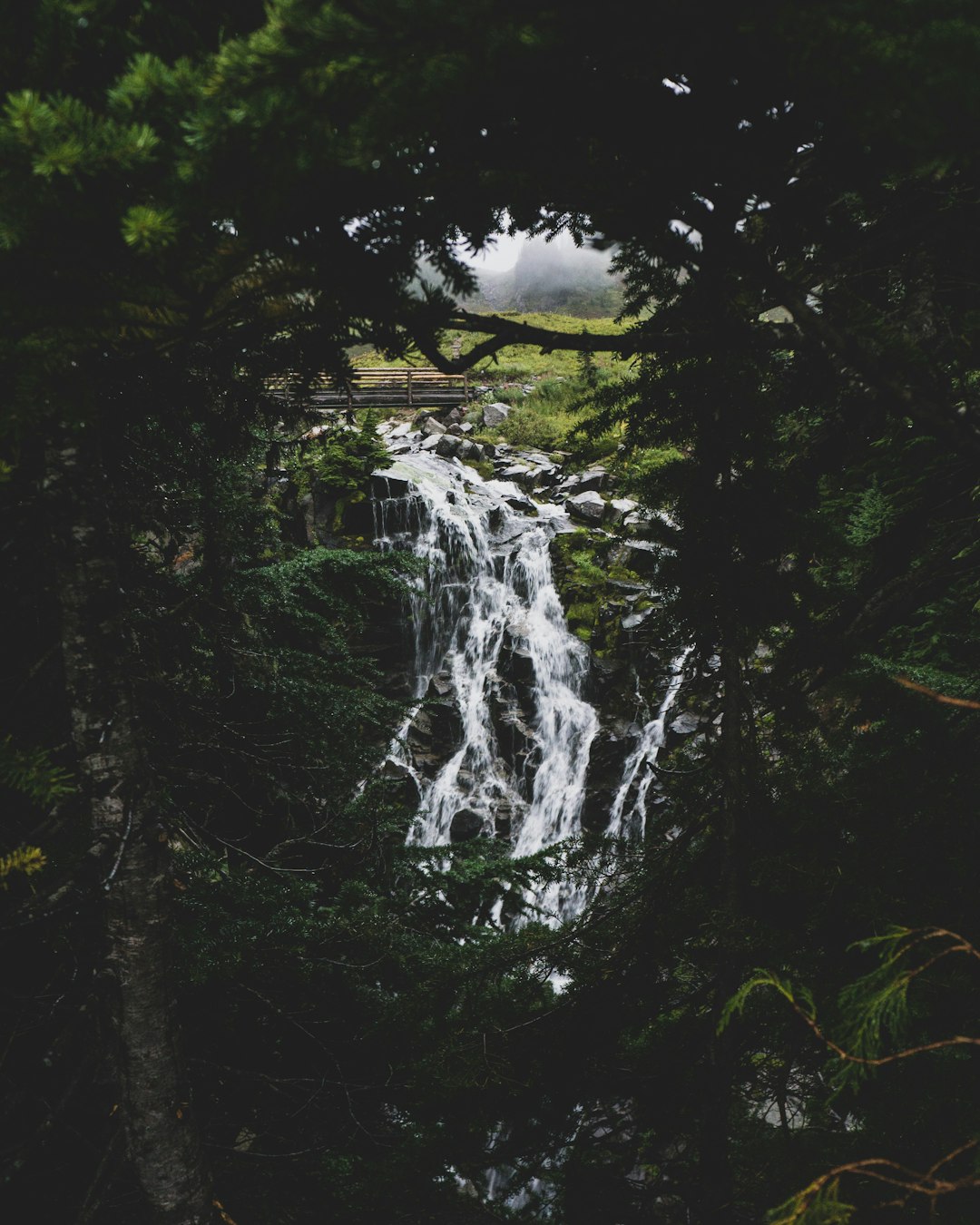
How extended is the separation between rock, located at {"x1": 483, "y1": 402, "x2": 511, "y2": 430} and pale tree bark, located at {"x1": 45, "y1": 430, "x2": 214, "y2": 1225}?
70.2 feet

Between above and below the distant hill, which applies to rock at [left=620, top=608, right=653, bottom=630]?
below

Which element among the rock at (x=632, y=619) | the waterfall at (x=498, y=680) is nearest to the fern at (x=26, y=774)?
the waterfall at (x=498, y=680)

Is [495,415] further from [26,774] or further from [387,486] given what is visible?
[26,774]

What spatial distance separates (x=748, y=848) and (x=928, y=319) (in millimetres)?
2178

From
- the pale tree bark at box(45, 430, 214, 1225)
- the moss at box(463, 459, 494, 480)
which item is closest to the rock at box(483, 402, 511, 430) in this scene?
the moss at box(463, 459, 494, 480)

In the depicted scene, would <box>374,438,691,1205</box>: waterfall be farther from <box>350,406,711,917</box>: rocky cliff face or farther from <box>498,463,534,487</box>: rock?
<box>498,463,534,487</box>: rock

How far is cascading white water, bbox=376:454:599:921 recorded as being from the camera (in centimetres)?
1435

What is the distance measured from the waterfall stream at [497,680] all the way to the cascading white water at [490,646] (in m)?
0.03

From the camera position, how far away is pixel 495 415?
2334 cm

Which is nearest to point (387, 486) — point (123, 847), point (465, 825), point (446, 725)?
point (446, 725)

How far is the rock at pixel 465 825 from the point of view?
14.3 meters

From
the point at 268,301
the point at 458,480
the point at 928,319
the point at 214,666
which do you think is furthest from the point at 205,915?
the point at 458,480

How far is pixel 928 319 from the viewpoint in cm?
260

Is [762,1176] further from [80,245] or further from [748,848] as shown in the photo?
[80,245]
